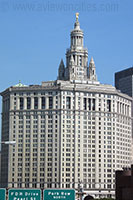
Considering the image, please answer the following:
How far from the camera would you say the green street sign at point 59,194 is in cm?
8588

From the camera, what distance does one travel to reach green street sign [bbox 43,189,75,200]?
Answer: 282 ft

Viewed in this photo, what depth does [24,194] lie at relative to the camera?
284ft

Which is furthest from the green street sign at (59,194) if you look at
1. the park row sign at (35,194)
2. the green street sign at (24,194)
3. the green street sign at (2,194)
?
the green street sign at (2,194)

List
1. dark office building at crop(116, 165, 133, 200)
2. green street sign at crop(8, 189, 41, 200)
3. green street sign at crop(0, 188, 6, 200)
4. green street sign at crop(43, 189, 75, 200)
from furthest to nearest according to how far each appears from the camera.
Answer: dark office building at crop(116, 165, 133, 200)
green street sign at crop(8, 189, 41, 200)
green street sign at crop(43, 189, 75, 200)
green street sign at crop(0, 188, 6, 200)

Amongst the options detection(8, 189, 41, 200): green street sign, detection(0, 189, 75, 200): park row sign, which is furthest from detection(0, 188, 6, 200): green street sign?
detection(8, 189, 41, 200): green street sign

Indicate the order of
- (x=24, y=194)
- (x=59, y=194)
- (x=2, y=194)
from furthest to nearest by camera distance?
(x=24, y=194), (x=59, y=194), (x=2, y=194)

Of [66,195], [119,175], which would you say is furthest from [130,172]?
[66,195]

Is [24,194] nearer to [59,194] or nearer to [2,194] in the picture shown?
[2,194]

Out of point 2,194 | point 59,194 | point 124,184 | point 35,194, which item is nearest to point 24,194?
point 35,194

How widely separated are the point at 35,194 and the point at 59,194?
373 cm

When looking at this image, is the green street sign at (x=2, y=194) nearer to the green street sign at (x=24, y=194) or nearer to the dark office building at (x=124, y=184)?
the green street sign at (x=24, y=194)

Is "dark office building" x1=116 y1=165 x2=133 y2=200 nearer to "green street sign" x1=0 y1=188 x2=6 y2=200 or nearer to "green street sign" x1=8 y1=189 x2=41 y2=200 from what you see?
"green street sign" x1=8 y1=189 x2=41 y2=200

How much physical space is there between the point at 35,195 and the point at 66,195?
4836 mm

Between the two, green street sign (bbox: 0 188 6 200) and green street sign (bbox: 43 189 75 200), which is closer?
green street sign (bbox: 0 188 6 200)
